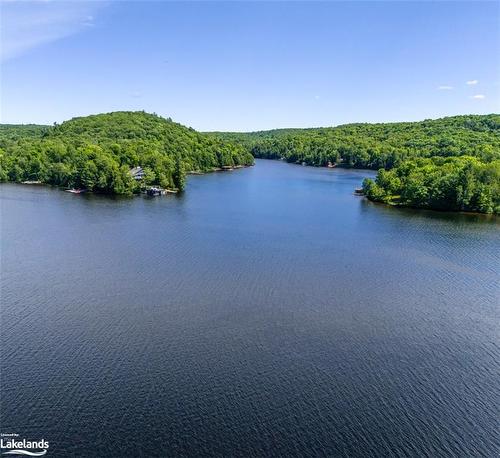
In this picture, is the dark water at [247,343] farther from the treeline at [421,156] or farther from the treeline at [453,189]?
the treeline at [421,156]

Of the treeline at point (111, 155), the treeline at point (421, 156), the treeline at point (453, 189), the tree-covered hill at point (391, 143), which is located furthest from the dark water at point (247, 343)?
the tree-covered hill at point (391, 143)

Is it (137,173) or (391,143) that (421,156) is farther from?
(137,173)

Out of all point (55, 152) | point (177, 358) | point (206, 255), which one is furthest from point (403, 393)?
point (55, 152)

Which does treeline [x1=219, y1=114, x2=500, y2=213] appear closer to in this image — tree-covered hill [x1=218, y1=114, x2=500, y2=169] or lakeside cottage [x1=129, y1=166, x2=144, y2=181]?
tree-covered hill [x1=218, y1=114, x2=500, y2=169]

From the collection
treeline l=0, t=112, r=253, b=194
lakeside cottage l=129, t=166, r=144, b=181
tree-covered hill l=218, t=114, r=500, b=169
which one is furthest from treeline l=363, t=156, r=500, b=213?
lakeside cottage l=129, t=166, r=144, b=181

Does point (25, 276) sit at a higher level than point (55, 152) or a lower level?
lower

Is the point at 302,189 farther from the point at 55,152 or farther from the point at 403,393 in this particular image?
the point at 403,393
